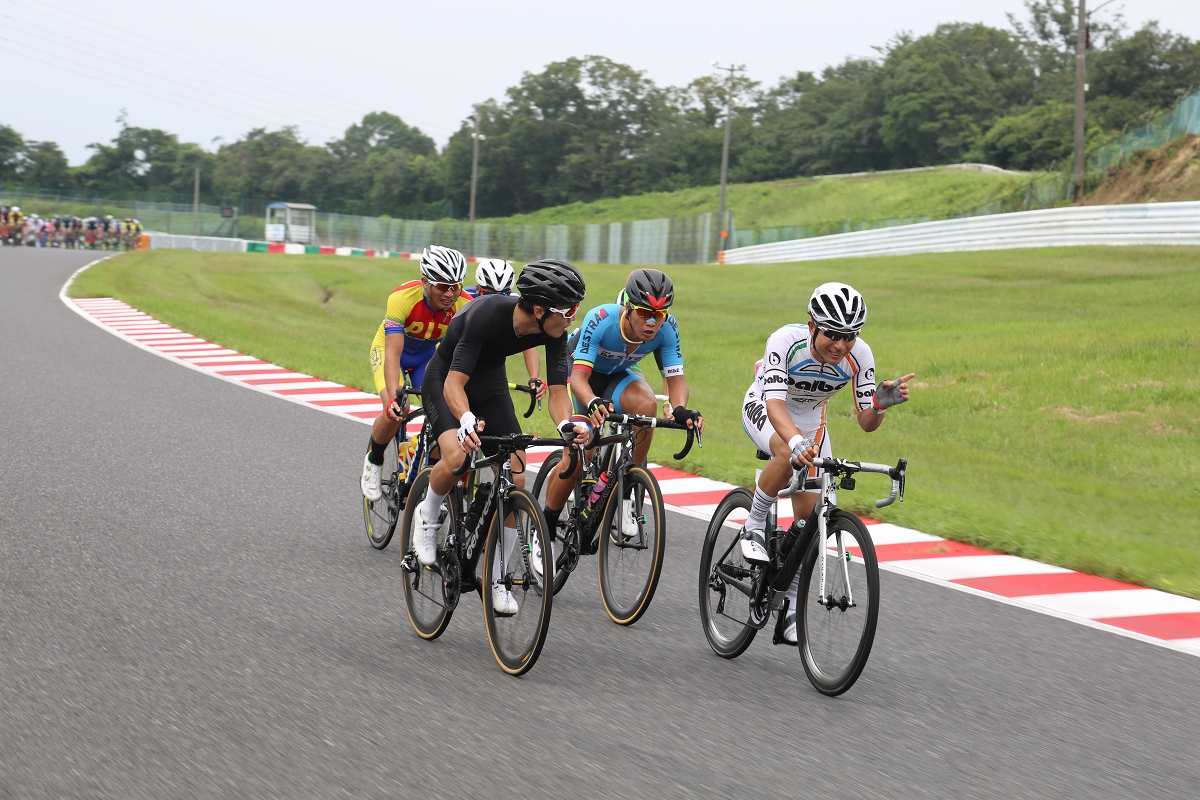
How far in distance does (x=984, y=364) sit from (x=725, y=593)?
1534cm

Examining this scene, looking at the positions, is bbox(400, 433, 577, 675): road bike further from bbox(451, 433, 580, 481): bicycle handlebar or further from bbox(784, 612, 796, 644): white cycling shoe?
bbox(784, 612, 796, 644): white cycling shoe

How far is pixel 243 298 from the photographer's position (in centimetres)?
3631

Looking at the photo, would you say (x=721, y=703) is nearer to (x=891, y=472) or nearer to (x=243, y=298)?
(x=891, y=472)

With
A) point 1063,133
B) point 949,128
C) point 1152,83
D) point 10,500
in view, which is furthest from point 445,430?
point 949,128

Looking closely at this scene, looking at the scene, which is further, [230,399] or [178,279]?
[178,279]

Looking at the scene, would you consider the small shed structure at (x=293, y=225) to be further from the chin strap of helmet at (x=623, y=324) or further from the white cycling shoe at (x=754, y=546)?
the white cycling shoe at (x=754, y=546)

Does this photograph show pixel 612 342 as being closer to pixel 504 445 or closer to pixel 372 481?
pixel 372 481

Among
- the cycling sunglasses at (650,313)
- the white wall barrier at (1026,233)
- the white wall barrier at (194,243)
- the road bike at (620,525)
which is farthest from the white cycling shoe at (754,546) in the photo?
the white wall barrier at (194,243)

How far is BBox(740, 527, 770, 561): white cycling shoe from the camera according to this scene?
6125 millimetres

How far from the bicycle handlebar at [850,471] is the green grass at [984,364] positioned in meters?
3.49

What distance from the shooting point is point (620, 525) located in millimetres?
7027

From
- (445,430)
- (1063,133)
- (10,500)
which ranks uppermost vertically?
(1063,133)

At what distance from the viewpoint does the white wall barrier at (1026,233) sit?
108 feet

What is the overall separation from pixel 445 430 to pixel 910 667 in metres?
2.63
